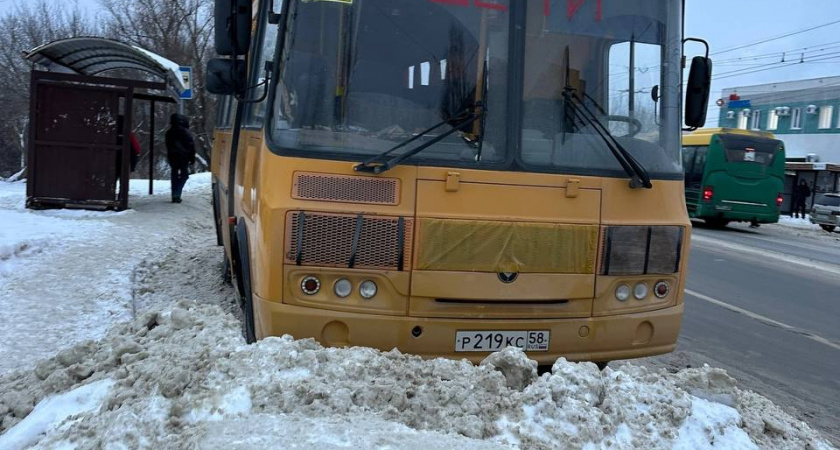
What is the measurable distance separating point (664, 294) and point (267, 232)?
8.23ft

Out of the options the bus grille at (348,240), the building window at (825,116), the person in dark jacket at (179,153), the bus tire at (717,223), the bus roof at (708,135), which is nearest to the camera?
the bus grille at (348,240)

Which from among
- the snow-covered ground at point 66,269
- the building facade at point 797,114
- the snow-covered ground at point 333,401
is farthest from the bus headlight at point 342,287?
the building facade at point 797,114

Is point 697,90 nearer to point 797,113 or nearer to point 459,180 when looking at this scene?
point 459,180

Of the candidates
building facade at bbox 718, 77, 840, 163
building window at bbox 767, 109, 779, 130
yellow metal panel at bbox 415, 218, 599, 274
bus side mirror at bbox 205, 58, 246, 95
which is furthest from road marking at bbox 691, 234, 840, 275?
building window at bbox 767, 109, 779, 130

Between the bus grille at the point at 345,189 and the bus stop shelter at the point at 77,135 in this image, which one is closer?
the bus grille at the point at 345,189

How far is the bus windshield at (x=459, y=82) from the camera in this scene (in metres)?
4.28

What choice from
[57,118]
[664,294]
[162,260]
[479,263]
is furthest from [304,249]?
[57,118]

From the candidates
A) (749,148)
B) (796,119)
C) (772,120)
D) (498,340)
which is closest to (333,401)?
(498,340)

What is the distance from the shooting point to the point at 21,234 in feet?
31.6

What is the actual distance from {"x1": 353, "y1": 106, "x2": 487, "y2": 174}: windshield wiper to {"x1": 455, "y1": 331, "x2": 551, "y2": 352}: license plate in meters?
1.05

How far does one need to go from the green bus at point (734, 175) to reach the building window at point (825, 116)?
2077 cm

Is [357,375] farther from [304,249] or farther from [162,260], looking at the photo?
[162,260]

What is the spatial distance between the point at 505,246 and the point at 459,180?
1.52ft

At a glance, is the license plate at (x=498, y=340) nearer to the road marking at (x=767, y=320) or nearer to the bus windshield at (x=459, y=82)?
the bus windshield at (x=459, y=82)
